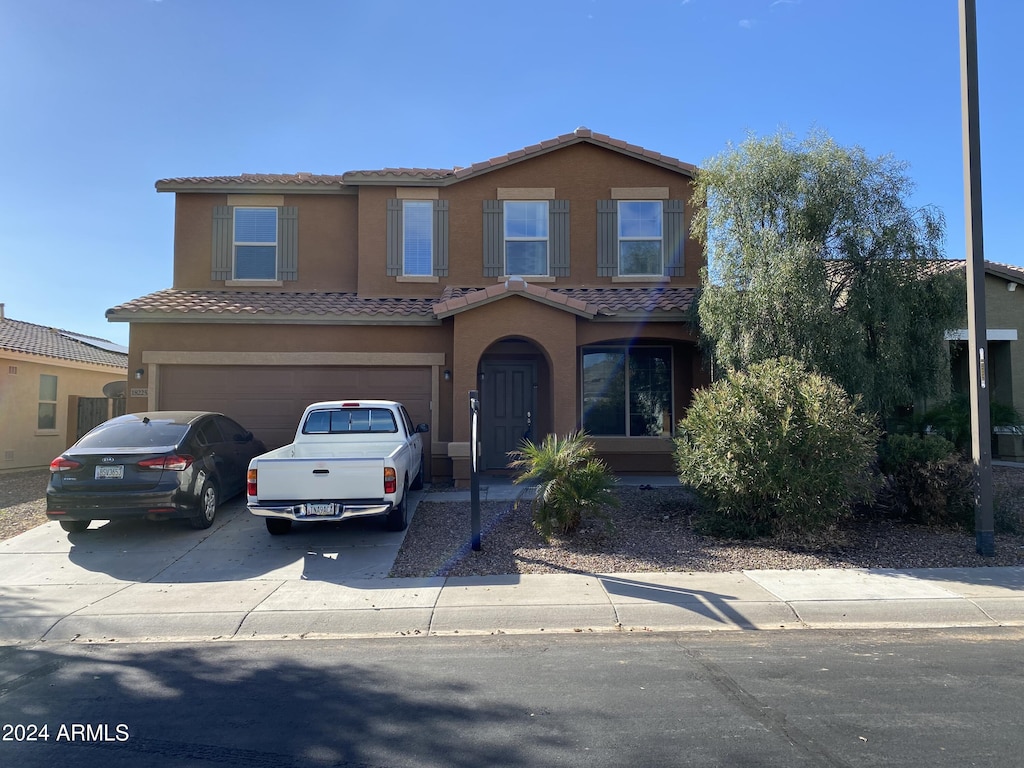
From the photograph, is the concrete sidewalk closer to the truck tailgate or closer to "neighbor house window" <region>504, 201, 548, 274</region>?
the truck tailgate

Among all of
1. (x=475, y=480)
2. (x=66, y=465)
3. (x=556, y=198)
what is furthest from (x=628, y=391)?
(x=66, y=465)

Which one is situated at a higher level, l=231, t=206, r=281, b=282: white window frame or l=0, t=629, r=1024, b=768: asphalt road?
l=231, t=206, r=281, b=282: white window frame

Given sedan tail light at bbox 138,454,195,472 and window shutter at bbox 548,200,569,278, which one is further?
window shutter at bbox 548,200,569,278

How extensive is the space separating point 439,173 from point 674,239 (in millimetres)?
5129

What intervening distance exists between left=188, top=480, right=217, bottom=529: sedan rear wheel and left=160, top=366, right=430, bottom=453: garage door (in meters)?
3.33

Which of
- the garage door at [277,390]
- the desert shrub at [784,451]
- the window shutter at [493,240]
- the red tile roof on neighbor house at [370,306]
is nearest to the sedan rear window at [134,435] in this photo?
the garage door at [277,390]

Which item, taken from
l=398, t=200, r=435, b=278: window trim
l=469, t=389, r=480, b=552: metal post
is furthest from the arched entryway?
l=469, t=389, r=480, b=552: metal post

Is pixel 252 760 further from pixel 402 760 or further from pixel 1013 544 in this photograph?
pixel 1013 544

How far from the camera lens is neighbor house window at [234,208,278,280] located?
14492 millimetres

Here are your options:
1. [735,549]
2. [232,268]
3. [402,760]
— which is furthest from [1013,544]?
[232,268]

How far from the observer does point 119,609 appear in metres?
6.57

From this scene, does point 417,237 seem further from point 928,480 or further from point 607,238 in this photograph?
point 928,480

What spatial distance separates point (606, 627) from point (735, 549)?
115 inches

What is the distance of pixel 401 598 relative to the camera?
22.2ft
